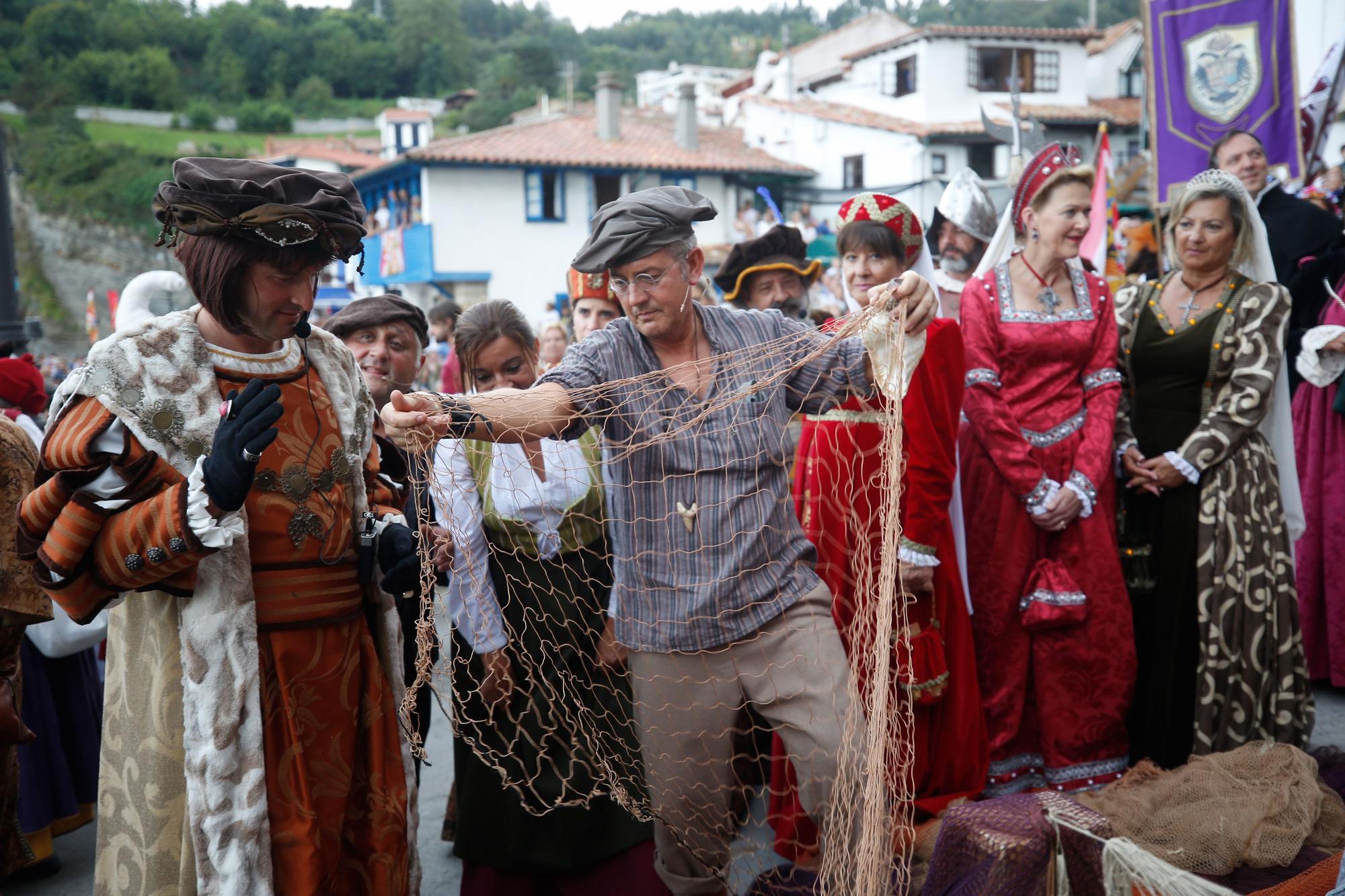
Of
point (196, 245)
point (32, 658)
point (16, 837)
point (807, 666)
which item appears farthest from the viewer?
point (32, 658)

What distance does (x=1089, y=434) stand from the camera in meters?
3.55

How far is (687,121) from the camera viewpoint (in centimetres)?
3009

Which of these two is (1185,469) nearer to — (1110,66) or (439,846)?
(439,846)

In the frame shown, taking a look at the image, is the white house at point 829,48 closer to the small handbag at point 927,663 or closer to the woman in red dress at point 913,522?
the woman in red dress at point 913,522

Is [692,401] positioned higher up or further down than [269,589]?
higher up

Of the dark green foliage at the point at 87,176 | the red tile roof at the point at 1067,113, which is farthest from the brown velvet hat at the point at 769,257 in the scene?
the dark green foliage at the point at 87,176

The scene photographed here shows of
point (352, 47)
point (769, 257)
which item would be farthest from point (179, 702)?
point (352, 47)

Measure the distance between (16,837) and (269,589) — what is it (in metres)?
2.00

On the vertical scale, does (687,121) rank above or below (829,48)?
below

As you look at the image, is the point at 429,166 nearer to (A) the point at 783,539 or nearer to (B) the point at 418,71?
(A) the point at 783,539

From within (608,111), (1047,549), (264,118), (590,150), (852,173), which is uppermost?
(264,118)

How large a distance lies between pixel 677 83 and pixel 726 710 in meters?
53.2

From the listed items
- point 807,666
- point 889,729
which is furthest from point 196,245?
point 889,729

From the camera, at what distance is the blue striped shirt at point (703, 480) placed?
8.25ft
